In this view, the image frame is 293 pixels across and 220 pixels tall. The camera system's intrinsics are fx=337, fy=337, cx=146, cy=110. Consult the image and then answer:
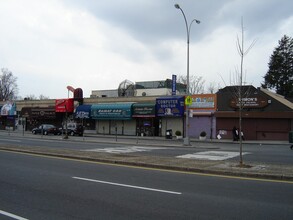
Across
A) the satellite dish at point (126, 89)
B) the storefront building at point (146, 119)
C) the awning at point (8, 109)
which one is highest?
the satellite dish at point (126, 89)

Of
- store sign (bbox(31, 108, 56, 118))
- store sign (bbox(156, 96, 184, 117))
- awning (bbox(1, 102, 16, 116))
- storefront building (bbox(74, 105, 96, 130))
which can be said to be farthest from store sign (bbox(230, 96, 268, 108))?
awning (bbox(1, 102, 16, 116))

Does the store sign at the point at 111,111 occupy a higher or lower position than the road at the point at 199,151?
higher

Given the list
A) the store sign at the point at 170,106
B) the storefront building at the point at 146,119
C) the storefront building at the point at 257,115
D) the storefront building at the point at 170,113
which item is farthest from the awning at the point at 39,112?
the storefront building at the point at 257,115

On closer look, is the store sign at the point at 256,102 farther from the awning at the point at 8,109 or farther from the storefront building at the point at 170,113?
the awning at the point at 8,109

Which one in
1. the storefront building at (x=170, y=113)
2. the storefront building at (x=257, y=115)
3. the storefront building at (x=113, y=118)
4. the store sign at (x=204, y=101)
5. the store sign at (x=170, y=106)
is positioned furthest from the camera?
the storefront building at (x=113, y=118)

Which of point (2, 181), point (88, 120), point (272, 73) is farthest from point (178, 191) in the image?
point (272, 73)

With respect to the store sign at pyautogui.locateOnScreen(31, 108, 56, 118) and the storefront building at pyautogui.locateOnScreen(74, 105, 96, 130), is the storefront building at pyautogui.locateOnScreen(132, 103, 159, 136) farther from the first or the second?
the store sign at pyautogui.locateOnScreen(31, 108, 56, 118)

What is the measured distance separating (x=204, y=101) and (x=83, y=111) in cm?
1890

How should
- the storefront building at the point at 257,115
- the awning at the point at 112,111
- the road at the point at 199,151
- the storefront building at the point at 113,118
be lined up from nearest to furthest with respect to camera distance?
the road at the point at 199,151, the storefront building at the point at 257,115, the awning at the point at 112,111, the storefront building at the point at 113,118

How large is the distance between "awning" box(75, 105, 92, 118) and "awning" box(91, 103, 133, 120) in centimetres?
93

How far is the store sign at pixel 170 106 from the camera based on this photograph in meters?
39.8

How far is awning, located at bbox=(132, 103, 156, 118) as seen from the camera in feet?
137

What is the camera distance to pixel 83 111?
4928cm

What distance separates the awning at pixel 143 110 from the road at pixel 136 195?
29.5 m
